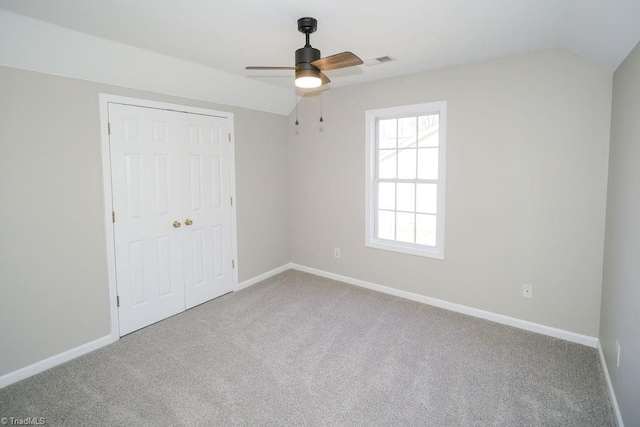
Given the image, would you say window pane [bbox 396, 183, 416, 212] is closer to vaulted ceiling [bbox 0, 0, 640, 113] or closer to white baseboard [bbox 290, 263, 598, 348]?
white baseboard [bbox 290, 263, 598, 348]

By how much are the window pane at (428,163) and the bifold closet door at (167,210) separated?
2249 millimetres

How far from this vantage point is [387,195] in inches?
161

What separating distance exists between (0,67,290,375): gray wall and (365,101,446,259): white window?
2.51m

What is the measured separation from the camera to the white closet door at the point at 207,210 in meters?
3.62

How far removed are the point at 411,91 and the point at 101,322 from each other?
376 centimetres

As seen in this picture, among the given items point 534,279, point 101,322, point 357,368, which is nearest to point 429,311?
point 534,279

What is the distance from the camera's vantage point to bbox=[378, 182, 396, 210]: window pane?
4020 millimetres

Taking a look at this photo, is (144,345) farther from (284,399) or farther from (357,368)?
(357,368)

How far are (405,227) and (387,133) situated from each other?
3.74 feet

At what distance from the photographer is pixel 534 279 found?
3.05 metres

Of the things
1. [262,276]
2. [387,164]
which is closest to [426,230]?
[387,164]

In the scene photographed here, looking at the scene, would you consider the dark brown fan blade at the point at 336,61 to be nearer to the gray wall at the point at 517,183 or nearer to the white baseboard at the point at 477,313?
the gray wall at the point at 517,183

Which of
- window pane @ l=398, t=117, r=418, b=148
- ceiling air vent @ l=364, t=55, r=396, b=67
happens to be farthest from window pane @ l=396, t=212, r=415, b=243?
ceiling air vent @ l=364, t=55, r=396, b=67

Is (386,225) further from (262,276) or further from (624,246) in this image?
(624,246)
